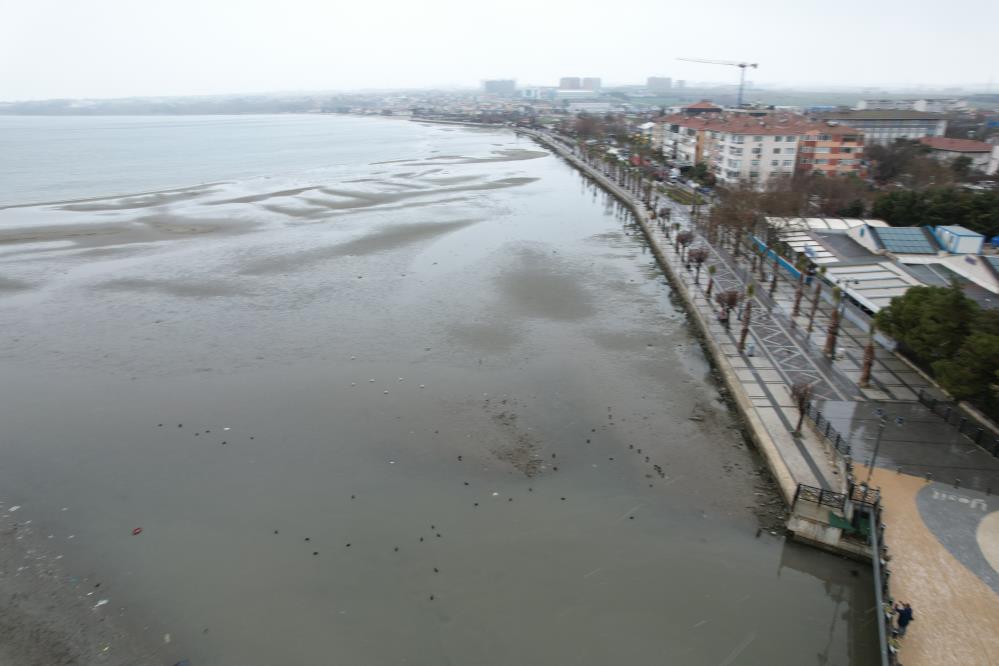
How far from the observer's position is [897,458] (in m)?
15.3

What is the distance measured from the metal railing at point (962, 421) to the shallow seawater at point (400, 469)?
18.1ft

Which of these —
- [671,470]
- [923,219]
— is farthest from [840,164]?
[671,470]

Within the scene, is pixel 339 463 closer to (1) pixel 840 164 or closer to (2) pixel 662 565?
(2) pixel 662 565

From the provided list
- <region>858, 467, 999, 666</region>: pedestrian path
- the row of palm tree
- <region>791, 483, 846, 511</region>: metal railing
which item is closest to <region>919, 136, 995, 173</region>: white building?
the row of palm tree

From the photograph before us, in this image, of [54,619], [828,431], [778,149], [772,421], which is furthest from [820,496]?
[778,149]

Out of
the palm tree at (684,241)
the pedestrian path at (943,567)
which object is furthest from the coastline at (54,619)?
the palm tree at (684,241)

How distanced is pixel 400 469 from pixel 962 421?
49.5 ft

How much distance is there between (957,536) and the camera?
487 inches

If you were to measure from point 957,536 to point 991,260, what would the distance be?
17.7 m

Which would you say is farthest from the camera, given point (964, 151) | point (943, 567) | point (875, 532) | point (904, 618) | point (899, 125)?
point (899, 125)

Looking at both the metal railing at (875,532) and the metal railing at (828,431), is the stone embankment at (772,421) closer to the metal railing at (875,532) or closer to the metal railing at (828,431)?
the metal railing at (828,431)

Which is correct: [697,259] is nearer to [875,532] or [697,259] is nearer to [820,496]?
[820,496]

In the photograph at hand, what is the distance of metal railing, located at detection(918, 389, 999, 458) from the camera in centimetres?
1559

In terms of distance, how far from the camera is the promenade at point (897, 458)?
1073 centimetres
